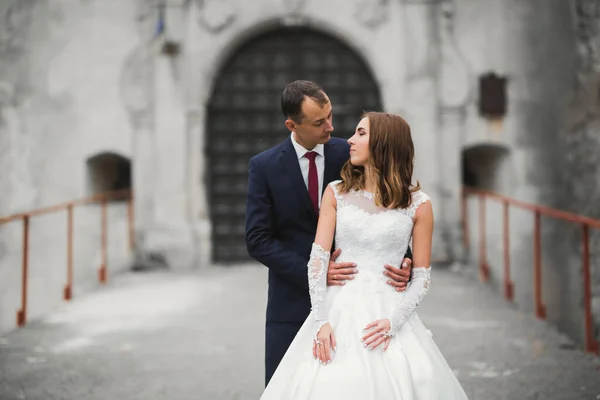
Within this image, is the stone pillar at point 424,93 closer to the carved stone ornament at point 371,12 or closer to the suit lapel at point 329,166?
the carved stone ornament at point 371,12

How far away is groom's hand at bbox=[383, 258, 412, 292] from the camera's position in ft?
8.96

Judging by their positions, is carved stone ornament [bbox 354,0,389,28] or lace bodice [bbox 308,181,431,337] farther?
carved stone ornament [bbox 354,0,389,28]

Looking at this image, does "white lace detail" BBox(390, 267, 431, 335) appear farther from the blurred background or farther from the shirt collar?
the blurred background

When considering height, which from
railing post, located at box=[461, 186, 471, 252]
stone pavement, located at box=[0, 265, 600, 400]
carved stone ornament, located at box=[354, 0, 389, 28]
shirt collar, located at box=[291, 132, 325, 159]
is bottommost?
stone pavement, located at box=[0, 265, 600, 400]

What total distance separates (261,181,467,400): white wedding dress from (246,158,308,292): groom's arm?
0.18 meters

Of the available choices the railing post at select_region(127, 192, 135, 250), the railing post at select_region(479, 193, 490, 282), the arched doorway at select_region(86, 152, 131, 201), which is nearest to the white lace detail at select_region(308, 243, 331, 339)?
the railing post at select_region(479, 193, 490, 282)

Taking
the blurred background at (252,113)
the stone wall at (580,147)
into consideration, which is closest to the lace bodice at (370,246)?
the blurred background at (252,113)

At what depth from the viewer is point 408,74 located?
9.72 m

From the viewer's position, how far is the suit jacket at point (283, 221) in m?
2.89

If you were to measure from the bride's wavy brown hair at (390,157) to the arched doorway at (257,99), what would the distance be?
7.27 metres

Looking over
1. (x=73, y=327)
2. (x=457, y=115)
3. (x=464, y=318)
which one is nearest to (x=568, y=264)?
(x=457, y=115)

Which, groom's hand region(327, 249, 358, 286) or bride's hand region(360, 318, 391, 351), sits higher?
groom's hand region(327, 249, 358, 286)

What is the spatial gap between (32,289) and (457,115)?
6.52m

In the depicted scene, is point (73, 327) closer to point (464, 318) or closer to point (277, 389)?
point (464, 318)
